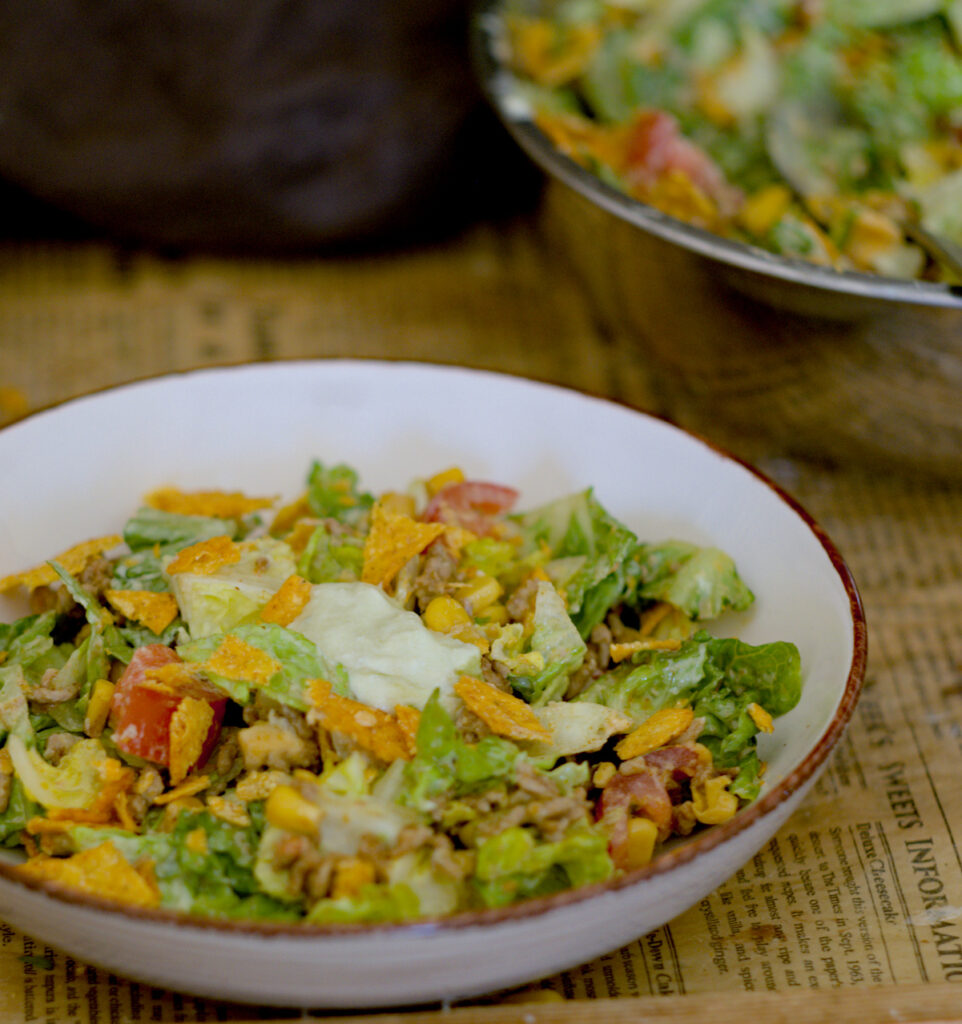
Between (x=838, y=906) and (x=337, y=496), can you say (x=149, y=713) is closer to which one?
(x=337, y=496)

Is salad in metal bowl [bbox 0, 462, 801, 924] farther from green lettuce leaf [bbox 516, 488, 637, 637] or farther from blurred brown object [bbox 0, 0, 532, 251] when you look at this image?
blurred brown object [bbox 0, 0, 532, 251]

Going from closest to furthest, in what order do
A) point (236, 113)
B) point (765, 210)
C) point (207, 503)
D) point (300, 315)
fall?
point (207, 503) → point (765, 210) → point (236, 113) → point (300, 315)

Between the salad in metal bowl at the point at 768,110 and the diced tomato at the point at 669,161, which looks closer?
the salad in metal bowl at the point at 768,110

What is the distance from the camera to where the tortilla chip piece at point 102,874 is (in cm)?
95

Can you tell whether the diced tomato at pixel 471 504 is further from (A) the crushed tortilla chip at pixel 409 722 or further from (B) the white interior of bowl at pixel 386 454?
(A) the crushed tortilla chip at pixel 409 722

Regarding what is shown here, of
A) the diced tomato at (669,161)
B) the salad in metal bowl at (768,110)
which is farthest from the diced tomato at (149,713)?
the diced tomato at (669,161)

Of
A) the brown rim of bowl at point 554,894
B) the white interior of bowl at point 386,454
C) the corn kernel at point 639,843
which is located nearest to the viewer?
the brown rim of bowl at point 554,894

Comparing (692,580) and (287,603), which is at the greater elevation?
(287,603)

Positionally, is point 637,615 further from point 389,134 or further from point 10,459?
point 389,134

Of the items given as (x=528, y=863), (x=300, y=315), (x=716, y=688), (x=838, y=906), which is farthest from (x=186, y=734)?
(x=300, y=315)

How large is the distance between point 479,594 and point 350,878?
→ 1.42 feet

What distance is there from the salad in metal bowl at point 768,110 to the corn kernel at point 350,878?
1277mm

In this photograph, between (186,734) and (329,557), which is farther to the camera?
(329,557)

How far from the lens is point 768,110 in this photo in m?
2.14
